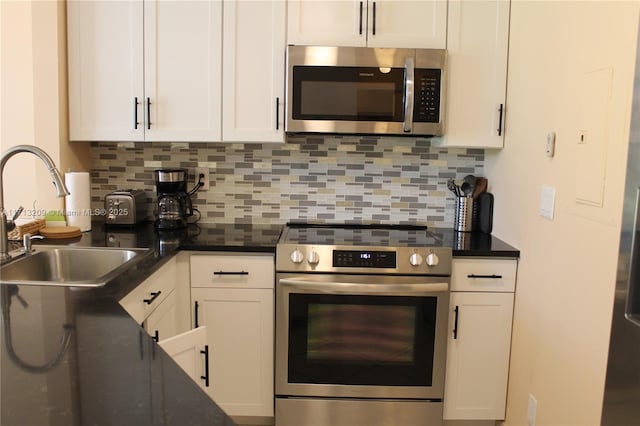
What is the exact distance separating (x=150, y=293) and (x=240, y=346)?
604mm

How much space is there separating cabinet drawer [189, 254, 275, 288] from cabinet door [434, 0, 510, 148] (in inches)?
42.6

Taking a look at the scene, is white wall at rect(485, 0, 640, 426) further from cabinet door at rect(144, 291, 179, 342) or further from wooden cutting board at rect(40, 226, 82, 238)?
wooden cutting board at rect(40, 226, 82, 238)

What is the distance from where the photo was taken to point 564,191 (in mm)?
2014

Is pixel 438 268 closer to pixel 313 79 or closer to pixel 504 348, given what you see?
pixel 504 348

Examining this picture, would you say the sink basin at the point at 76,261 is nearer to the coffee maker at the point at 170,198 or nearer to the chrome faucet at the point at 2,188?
the chrome faucet at the point at 2,188

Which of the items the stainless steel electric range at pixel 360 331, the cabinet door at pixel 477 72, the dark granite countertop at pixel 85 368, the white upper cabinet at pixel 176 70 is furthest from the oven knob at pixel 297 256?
the cabinet door at pixel 477 72

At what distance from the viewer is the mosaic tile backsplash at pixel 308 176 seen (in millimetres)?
2992

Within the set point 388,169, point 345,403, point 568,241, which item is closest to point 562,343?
point 568,241

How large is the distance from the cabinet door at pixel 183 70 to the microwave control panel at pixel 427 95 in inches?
37.5

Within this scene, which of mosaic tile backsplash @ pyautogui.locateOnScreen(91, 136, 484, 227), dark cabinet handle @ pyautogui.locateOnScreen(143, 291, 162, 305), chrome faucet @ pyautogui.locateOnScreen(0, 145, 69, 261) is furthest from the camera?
mosaic tile backsplash @ pyautogui.locateOnScreen(91, 136, 484, 227)

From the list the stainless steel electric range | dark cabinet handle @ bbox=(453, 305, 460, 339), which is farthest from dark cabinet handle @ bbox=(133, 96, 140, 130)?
dark cabinet handle @ bbox=(453, 305, 460, 339)

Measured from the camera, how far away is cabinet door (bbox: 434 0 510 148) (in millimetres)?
2613

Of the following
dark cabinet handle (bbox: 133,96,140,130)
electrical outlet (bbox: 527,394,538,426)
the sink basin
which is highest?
dark cabinet handle (bbox: 133,96,140,130)

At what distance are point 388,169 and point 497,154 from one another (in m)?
0.58
